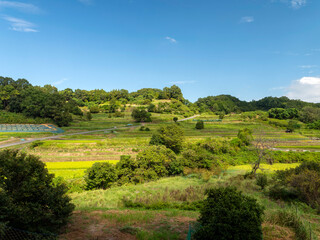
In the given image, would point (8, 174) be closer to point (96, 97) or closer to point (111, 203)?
point (111, 203)

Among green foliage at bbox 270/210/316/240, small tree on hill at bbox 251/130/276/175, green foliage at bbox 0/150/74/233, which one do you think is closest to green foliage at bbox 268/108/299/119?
small tree on hill at bbox 251/130/276/175

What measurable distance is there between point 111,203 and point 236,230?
999 centimetres

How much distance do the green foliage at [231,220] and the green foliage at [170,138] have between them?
28402 mm

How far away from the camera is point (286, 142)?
43875mm

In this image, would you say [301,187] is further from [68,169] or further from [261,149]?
[68,169]

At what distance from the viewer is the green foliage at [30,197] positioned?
24.5 feet

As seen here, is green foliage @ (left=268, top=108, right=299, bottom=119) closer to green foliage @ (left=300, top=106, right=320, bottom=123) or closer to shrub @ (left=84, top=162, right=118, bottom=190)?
green foliage @ (left=300, top=106, right=320, bottom=123)

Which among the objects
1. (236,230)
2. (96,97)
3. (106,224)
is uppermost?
(96,97)

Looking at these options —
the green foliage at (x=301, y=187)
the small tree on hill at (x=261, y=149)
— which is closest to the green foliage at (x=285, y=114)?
the small tree on hill at (x=261, y=149)

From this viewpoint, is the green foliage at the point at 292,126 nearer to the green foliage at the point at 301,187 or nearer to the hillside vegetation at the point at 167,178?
the hillside vegetation at the point at 167,178

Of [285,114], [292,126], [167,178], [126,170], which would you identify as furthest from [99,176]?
[285,114]

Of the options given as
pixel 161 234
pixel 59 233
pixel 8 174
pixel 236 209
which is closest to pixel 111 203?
pixel 59 233

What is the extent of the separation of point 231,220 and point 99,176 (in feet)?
51.2

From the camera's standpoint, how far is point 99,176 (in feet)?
63.6
